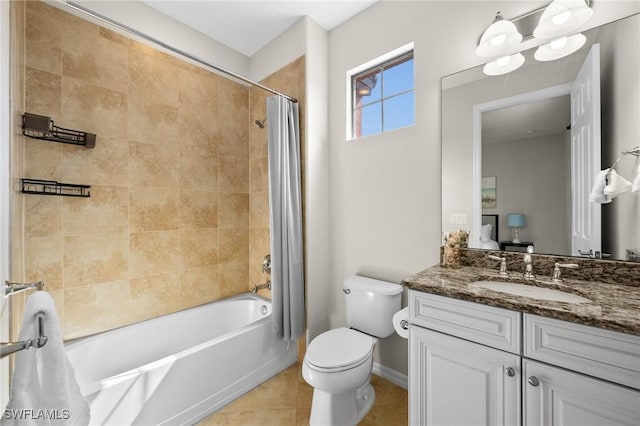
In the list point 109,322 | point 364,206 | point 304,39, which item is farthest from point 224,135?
point 109,322

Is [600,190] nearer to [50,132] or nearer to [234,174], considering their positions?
[234,174]

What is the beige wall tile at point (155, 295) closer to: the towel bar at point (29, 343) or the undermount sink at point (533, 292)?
the towel bar at point (29, 343)

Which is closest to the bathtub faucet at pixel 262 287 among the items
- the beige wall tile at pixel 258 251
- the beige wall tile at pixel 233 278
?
the beige wall tile at pixel 258 251

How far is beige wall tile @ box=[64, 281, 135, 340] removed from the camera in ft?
5.51

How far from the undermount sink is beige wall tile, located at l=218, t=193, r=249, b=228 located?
6.65ft

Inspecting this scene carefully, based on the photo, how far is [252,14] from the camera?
2.04m

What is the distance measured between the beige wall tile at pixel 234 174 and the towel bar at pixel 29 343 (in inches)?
66.5

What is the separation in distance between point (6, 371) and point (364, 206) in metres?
1.90

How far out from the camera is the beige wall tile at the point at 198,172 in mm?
2199

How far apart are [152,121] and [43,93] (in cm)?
58

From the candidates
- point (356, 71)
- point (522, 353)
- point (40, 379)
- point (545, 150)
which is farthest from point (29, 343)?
point (356, 71)

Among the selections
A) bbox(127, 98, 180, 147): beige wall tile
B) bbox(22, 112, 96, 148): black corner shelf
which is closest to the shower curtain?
bbox(127, 98, 180, 147): beige wall tile

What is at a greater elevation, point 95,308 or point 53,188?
point 53,188

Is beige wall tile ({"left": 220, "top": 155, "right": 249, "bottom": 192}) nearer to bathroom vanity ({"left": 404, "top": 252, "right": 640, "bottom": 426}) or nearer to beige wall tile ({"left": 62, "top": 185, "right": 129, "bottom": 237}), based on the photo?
beige wall tile ({"left": 62, "top": 185, "right": 129, "bottom": 237})
